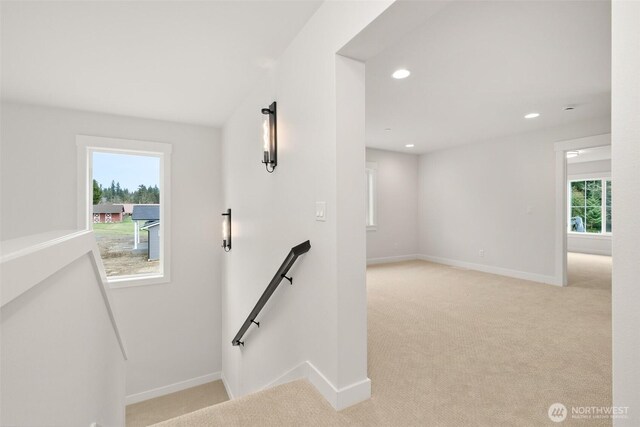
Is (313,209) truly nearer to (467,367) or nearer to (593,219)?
(467,367)

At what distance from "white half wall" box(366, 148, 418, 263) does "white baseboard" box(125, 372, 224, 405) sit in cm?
371

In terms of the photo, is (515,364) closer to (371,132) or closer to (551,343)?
(551,343)

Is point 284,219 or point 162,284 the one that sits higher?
point 284,219

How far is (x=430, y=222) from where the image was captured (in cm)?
691

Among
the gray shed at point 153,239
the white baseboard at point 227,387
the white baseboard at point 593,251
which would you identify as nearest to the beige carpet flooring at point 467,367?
the white baseboard at point 227,387

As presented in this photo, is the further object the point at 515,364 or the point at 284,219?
the point at 284,219

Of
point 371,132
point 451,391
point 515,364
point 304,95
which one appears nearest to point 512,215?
point 371,132

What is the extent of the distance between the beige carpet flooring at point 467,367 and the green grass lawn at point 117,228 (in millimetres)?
3653

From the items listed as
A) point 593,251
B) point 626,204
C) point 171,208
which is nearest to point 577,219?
point 593,251

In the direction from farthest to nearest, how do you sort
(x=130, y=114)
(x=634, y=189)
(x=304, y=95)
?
(x=130, y=114)
(x=304, y=95)
(x=634, y=189)

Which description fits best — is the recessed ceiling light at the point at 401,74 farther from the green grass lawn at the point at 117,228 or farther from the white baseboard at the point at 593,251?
the white baseboard at the point at 593,251

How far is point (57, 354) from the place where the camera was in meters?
0.99

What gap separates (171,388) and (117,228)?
8.29 feet

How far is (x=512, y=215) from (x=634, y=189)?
17.5ft
